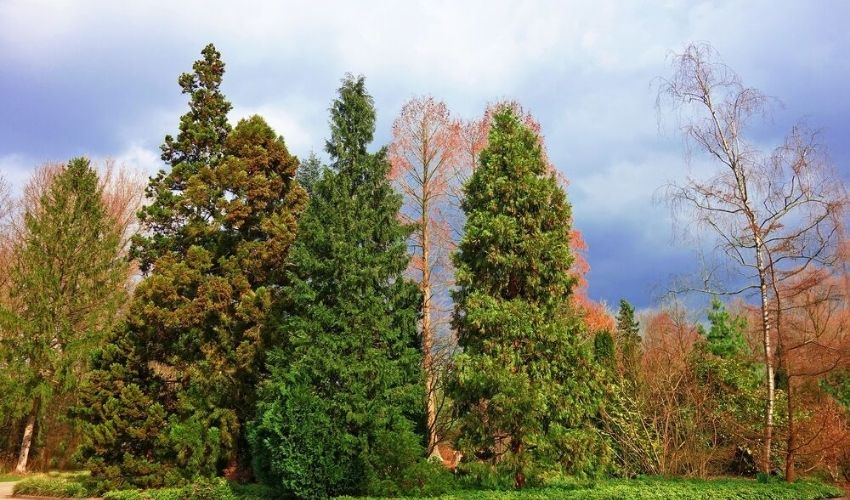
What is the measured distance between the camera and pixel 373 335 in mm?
10398

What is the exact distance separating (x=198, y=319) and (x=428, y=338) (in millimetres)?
5366

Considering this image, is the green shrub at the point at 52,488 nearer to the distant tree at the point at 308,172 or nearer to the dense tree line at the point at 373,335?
the dense tree line at the point at 373,335

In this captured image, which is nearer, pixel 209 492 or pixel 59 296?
pixel 209 492

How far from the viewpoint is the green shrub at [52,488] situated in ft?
42.8

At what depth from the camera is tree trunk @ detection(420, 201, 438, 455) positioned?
13328mm

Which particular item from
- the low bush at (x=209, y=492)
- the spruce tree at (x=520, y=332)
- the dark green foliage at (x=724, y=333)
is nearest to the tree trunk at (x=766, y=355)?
the spruce tree at (x=520, y=332)

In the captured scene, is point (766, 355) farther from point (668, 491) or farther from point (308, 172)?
point (308, 172)


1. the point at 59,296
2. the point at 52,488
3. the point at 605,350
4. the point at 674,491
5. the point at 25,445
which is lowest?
the point at 52,488

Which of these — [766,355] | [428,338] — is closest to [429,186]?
[428,338]

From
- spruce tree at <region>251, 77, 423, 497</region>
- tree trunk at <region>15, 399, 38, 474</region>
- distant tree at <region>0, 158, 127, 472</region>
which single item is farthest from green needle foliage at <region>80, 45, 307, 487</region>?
tree trunk at <region>15, 399, 38, 474</region>

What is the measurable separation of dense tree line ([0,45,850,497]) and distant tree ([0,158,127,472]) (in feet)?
0.24

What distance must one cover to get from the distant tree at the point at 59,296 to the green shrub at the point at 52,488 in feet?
12.5

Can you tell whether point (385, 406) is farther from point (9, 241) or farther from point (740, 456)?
point (9, 241)

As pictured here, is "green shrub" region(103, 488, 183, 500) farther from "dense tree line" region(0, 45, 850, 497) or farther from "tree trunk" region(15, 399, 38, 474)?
"tree trunk" region(15, 399, 38, 474)
